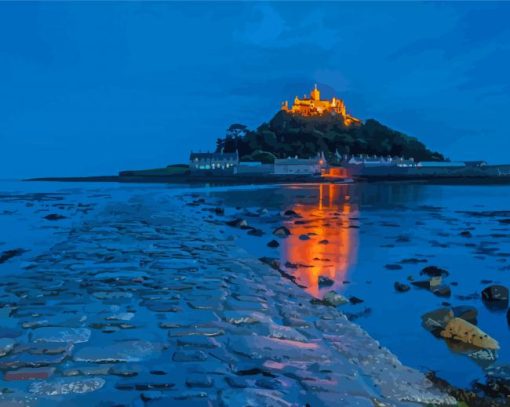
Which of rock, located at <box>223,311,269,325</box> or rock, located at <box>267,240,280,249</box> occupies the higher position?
rock, located at <box>223,311,269,325</box>

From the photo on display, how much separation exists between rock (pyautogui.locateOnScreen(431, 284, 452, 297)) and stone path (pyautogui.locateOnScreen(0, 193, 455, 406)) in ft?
8.74

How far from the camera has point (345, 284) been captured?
397 inches

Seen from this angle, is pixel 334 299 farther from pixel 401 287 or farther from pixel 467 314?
pixel 467 314

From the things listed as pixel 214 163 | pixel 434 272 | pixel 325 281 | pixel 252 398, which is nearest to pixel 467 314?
pixel 325 281

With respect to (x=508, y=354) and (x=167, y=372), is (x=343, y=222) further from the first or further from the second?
(x=167, y=372)

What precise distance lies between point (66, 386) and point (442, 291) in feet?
23.4

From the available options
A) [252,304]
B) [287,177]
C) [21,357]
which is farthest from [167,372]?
[287,177]

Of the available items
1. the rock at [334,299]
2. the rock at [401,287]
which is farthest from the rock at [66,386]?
the rock at [401,287]

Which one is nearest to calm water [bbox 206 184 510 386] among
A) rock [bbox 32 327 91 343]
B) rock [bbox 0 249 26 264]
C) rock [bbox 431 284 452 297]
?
rock [bbox 431 284 452 297]

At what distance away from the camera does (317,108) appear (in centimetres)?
16788

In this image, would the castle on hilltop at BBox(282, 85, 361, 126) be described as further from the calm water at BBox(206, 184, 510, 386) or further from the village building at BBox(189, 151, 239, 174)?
the calm water at BBox(206, 184, 510, 386)

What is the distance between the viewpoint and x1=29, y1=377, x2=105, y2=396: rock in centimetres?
437

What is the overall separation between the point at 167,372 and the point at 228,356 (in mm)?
730

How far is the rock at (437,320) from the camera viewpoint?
7.05 m
